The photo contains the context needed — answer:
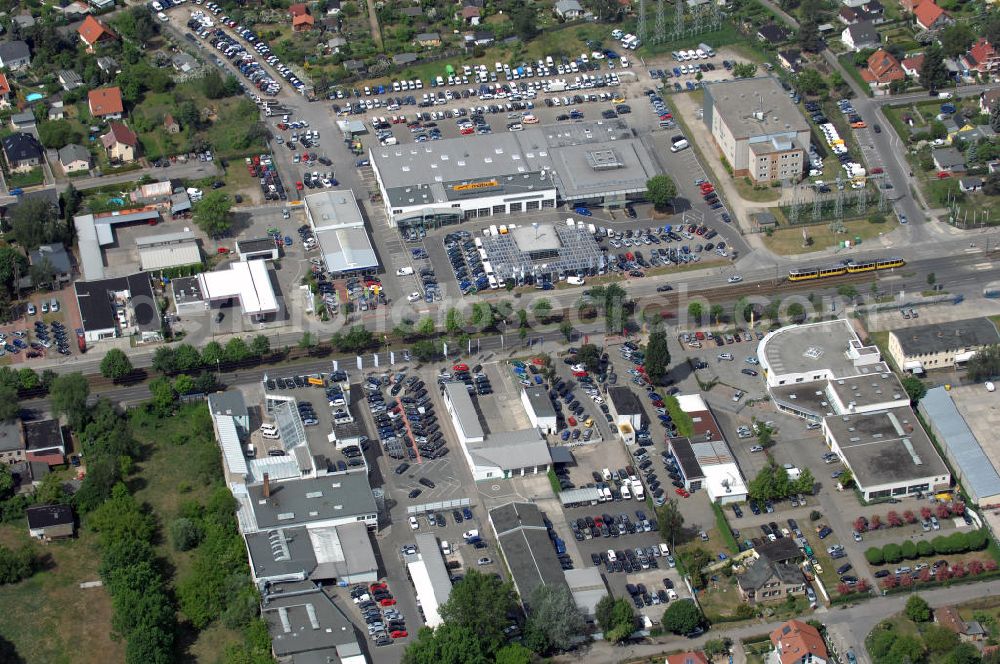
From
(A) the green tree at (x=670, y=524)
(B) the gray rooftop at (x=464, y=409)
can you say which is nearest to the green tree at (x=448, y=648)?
(A) the green tree at (x=670, y=524)

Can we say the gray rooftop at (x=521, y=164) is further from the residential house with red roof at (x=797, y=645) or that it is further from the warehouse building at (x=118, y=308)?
the residential house with red roof at (x=797, y=645)

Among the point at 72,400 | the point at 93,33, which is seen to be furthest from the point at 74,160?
the point at 72,400

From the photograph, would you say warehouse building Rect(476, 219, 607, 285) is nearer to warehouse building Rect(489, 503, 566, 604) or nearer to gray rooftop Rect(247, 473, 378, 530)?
warehouse building Rect(489, 503, 566, 604)

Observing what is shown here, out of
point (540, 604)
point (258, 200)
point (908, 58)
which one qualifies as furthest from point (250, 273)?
point (908, 58)

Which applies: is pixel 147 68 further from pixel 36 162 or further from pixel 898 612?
pixel 898 612

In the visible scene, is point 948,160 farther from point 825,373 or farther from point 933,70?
point 825,373

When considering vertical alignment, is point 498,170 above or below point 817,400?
above

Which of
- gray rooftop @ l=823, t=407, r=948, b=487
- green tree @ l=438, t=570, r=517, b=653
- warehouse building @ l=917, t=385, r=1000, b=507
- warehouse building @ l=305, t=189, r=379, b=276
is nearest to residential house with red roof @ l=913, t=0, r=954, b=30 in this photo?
warehouse building @ l=917, t=385, r=1000, b=507
